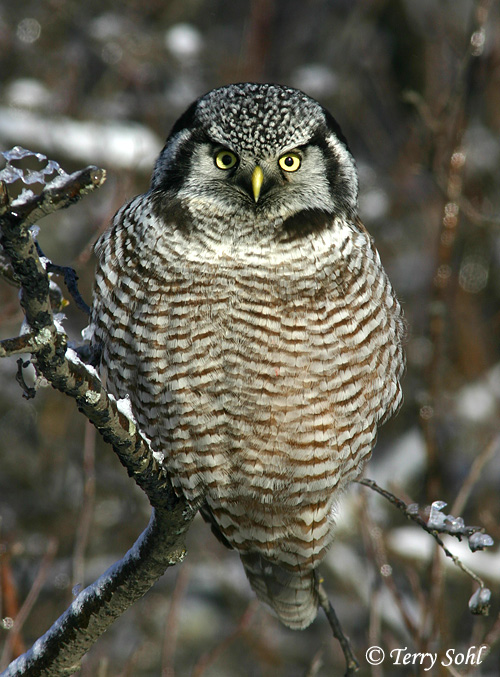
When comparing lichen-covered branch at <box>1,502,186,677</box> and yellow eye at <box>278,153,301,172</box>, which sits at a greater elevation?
yellow eye at <box>278,153,301,172</box>

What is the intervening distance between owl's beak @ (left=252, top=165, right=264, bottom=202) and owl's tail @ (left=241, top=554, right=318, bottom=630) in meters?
1.77

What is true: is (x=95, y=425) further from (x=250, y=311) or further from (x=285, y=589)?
(x=285, y=589)

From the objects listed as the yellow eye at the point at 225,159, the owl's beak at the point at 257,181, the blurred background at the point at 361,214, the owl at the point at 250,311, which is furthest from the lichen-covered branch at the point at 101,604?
the blurred background at the point at 361,214

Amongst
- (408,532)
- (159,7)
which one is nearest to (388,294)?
(408,532)

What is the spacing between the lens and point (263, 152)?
3082 millimetres

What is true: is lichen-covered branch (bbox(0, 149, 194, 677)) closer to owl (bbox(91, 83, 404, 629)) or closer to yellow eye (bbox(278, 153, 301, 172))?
owl (bbox(91, 83, 404, 629))

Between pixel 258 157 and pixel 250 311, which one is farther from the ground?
pixel 258 157

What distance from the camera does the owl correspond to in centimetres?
297

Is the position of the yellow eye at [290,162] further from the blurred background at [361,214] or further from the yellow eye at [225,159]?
the blurred background at [361,214]

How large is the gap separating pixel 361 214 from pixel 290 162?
6.29 metres

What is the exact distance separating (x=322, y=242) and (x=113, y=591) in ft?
5.10

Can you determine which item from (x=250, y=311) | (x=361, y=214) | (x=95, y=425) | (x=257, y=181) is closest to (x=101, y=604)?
(x=95, y=425)

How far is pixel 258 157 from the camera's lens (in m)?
3.09

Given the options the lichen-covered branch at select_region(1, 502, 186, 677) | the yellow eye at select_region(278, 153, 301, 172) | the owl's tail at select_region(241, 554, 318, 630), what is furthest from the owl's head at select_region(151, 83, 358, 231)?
the owl's tail at select_region(241, 554, 318, 630)
